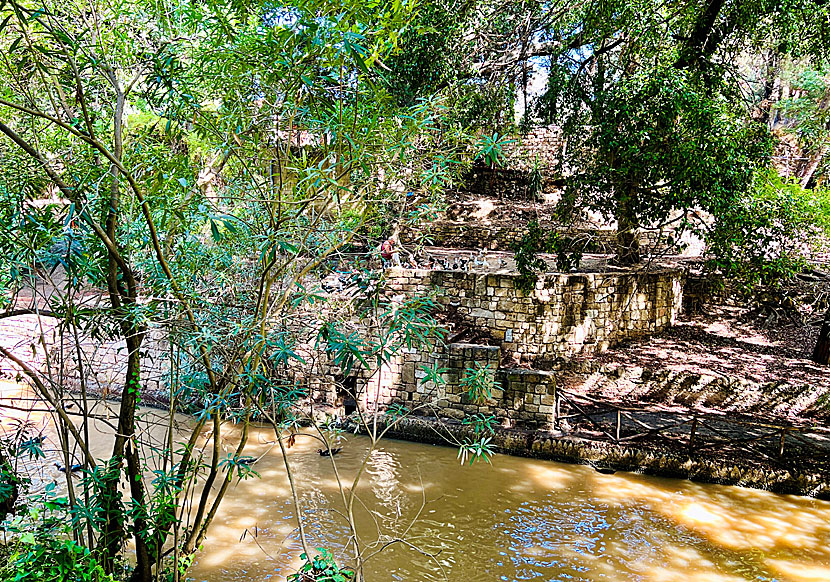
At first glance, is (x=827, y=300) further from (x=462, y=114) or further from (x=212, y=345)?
(x=212, y=345)

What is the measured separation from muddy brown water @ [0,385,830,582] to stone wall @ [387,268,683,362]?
9.40 feet

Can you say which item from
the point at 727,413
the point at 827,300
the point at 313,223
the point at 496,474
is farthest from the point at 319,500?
the point at 827,300

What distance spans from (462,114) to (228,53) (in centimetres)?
672

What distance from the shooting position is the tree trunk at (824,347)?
34.6ft

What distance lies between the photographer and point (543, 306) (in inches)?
435

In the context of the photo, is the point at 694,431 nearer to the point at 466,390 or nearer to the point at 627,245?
the point at 466,390

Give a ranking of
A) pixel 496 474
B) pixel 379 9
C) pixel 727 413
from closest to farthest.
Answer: pixel 379 9
pixel 496 474
pixel 727 413

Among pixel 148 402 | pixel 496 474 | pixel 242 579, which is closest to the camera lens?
pixel 242 579

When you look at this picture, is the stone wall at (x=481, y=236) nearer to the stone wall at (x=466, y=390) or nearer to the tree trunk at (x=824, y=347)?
the tree trunk at (x=824, y=347)

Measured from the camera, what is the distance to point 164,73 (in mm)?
3557

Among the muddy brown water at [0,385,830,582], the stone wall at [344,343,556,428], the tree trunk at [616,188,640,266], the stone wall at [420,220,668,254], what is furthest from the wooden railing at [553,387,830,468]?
the stone wall at [420,220,668,254]

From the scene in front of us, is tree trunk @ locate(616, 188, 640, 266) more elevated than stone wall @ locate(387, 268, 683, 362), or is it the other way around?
tree trunk @ locate(616, 188, 640, 266)

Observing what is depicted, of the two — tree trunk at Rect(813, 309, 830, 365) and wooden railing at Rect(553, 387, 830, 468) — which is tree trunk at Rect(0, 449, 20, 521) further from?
tree trunk at Rect(813, 309, 830, 365)

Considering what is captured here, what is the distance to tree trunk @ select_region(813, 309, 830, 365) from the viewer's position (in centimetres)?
1055
